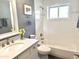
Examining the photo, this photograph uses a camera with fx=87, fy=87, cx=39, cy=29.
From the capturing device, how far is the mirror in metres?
1.90

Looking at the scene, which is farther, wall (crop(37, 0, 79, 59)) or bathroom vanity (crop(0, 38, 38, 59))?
wall (crop(37, 0, 79, 59))

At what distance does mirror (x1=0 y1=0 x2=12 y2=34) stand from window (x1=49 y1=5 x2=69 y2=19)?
193 cm

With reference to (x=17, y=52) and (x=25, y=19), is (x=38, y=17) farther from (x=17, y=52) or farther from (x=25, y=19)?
(x=17, y=52)

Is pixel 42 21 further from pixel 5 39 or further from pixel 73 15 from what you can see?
pixel 5 39

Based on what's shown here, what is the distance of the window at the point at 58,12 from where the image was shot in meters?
3.22

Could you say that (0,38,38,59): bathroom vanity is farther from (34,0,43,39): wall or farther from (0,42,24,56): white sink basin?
(34,0,43,39): wall

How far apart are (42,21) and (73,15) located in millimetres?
1256

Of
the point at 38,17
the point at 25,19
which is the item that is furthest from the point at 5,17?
the point at 38,17

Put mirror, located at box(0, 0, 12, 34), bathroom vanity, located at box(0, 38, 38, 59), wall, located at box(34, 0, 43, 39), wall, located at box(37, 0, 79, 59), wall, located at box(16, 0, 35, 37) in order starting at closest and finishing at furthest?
bathroom vanity, located at box(0, 38, 38, 59) → mirror, located at box(0, 0, 12, 34) → wall, located at box(16, 0, 35, 37) → wall, located at box(37, 0, 79, 59) → wall, located at box(34, 0, 43, 39)

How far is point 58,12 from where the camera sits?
3.45 m

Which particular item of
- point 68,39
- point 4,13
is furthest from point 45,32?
point 4,13

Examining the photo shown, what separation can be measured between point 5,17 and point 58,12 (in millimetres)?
2150

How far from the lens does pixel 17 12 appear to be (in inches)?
93.9

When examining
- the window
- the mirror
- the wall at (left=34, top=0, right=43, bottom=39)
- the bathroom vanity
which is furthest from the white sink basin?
the window
